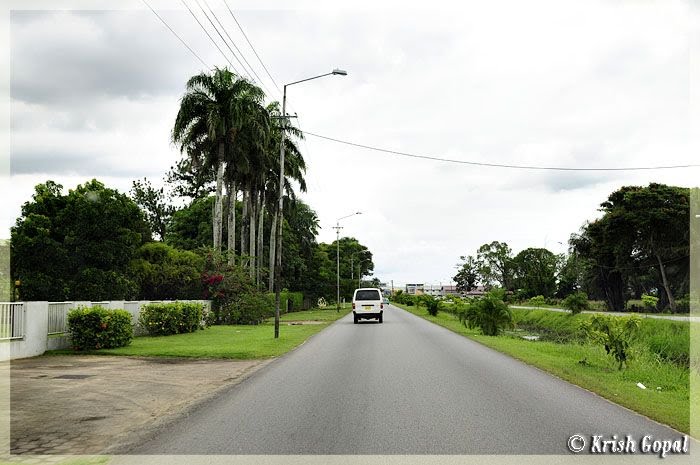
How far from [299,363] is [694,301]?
44512 millimetres

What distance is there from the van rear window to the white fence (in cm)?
2135

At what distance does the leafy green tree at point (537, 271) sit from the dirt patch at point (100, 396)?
296 feet

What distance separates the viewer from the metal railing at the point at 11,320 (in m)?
15.8

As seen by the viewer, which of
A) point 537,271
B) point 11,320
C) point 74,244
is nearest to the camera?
point 11,320

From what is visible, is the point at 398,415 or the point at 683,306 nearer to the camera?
the point at 398,415

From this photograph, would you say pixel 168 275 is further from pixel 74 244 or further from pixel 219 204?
pixel 74 244

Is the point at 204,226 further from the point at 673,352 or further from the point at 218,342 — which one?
the point at 673,352

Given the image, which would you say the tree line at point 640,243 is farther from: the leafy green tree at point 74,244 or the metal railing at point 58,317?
the metal railing at point 58,317

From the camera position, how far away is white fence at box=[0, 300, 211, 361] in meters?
15.9

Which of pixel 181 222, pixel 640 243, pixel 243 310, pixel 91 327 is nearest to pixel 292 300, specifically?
pixel 181 222

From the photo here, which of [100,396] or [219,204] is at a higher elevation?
[219,204]

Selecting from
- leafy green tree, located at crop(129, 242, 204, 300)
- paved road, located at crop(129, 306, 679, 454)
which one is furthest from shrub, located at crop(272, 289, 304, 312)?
paved road, located at crop(129, 306, 679, 454)

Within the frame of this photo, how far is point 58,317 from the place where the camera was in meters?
18.6

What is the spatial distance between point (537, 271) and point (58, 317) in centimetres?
9655
